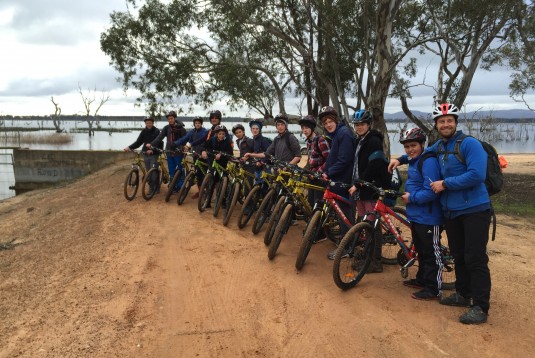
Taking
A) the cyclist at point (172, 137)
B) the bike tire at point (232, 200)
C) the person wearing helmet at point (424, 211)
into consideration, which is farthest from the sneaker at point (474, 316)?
the cyclist at point (172, 137)

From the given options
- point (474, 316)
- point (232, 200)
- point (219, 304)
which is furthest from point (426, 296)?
point (232, 200)

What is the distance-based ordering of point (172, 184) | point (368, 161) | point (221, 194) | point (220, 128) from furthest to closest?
point (172, 184)
point (220, 128)
point (221, 194)
point (368, 161)

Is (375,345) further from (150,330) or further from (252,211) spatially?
(252,211)

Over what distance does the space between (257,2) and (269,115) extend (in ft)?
15.1

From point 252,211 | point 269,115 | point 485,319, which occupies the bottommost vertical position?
point 485,319

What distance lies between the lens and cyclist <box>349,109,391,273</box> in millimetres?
4680

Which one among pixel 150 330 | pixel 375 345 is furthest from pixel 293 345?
pixel 150 330

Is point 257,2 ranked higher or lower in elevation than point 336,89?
higher

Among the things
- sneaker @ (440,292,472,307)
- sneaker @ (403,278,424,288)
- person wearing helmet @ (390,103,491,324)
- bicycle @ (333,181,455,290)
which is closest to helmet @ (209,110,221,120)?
bicycle @ (333,181,455,290)

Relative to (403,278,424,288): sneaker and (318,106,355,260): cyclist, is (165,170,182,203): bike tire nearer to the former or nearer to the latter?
(318,106,355,260): cyclist

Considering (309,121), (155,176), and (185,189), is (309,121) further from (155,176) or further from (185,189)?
(155,176)

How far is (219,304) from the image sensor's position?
4430mm

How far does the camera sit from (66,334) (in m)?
4.11

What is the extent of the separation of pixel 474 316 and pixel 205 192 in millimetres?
5079
